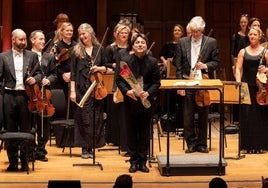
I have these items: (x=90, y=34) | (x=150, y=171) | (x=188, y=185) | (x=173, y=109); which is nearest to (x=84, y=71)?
(x=90, y=34)

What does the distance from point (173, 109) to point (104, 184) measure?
4.45 metres

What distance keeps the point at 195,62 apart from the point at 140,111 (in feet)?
4.81

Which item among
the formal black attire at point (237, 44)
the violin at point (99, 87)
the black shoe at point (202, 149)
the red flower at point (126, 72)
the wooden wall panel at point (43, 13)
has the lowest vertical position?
the black shoe at point (202, 149)

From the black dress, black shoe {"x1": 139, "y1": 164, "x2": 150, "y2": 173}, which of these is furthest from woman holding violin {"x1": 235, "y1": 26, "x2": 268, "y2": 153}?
black shoe {"x1": 139, "y1": 164, "x2": 150, "y2": 173}

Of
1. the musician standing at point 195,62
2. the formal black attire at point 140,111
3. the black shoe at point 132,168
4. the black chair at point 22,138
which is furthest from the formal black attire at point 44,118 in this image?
the musician standing at point 195,62

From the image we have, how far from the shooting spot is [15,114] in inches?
294

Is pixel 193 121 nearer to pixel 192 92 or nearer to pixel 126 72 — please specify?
pixel 192 92

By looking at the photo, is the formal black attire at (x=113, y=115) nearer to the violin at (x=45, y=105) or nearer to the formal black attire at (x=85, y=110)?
the formal black attire at (x=85, y=110)

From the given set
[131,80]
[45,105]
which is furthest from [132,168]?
[45,105]

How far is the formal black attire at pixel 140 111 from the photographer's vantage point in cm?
723

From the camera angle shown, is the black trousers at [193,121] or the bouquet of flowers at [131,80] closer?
the bouquet of flowers at [131,80]

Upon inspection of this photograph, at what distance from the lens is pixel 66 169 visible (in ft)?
24.7

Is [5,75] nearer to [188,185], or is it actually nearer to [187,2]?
[188,185]

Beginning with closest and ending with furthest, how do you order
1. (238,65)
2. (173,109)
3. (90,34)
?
(90,34), (238,65), (173,109)
